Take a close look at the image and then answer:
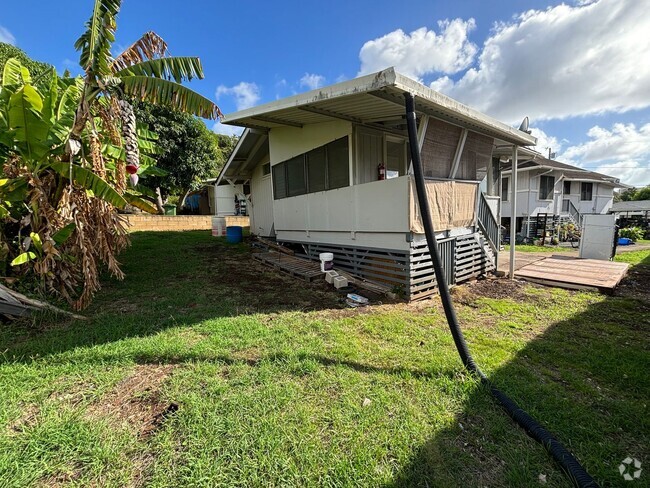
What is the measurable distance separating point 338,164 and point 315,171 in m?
1.03

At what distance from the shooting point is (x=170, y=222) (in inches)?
709

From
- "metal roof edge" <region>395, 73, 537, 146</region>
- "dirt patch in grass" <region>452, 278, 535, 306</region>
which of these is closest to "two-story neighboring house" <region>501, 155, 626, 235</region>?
"metal roof edge" <region>395, 73, 537, 146</region>

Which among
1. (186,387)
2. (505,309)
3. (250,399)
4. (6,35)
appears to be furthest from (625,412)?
(6,35)

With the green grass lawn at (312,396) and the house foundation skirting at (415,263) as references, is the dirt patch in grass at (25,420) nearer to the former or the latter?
the green grass lawn at (312,396)

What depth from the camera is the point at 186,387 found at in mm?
2914

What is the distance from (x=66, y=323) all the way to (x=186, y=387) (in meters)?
3.19

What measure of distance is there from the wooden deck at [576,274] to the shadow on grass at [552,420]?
Answer: 2919 mm

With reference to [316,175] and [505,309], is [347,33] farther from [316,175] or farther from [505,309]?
[505,309]

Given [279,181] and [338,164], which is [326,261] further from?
[279,181]

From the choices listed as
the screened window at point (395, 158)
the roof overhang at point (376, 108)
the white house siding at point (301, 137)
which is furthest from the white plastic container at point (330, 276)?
the roof overhang at point (376, 108)

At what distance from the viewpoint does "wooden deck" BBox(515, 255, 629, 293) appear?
21.1ft

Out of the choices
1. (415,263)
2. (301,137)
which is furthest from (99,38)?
(415,263)

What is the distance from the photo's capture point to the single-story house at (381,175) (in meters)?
5.50

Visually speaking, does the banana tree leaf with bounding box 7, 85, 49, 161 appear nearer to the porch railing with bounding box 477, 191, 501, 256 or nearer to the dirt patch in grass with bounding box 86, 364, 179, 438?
the dirt patch in grass with bounding box 86, 364, 179, 438
